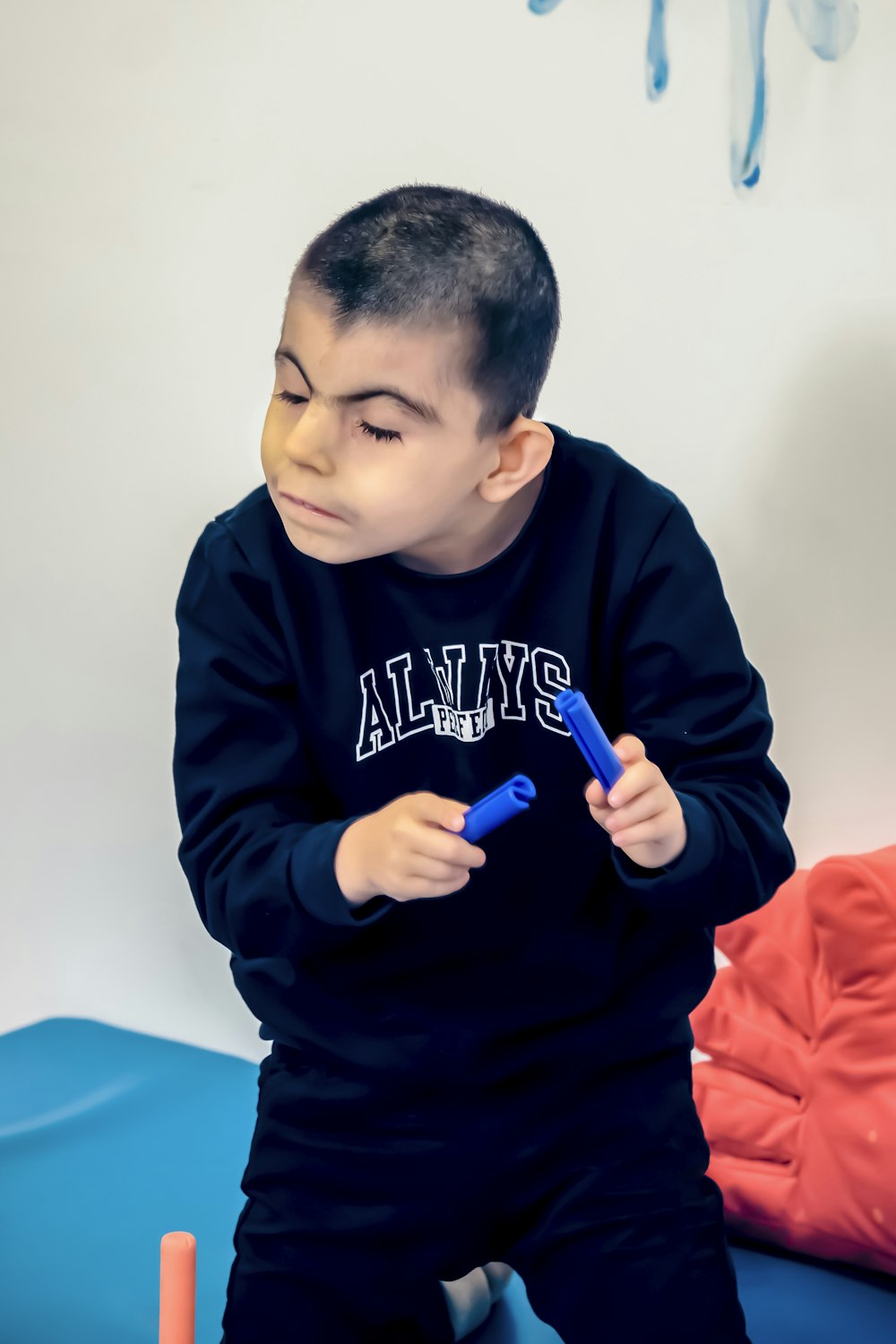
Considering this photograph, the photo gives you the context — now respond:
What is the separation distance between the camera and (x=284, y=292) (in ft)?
3.75

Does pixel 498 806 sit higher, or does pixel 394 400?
pixel 394 400

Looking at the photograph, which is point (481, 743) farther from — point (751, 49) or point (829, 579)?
point (751, 49)

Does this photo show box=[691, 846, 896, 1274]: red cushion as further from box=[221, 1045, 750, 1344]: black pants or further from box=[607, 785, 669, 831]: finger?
box=[607, 785, 669, 831]: finger

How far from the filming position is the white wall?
1.04 m

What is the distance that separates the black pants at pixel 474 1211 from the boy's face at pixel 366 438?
11.9 inches

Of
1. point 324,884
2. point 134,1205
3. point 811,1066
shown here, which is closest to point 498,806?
point 324,884

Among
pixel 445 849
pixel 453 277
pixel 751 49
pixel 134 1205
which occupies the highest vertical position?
pixel 751 49

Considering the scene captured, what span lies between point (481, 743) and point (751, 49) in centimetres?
53

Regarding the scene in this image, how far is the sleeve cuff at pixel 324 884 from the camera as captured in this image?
0.72m

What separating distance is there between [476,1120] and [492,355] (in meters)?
0.39

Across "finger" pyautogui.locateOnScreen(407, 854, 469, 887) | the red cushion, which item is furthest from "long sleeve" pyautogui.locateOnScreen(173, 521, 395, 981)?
the red cushion

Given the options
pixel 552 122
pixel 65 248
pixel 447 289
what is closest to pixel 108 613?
pixel 65 248

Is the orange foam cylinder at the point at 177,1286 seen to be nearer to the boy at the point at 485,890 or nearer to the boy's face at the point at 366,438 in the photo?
the boy at the point at 485,890

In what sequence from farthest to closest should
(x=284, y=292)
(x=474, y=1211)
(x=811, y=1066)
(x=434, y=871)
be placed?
(x=284, y=292) → (x=811, y=1066) → (x=474, y=1211) → (x=434, y=871)
